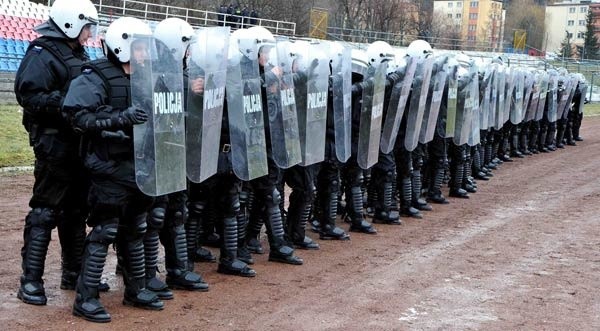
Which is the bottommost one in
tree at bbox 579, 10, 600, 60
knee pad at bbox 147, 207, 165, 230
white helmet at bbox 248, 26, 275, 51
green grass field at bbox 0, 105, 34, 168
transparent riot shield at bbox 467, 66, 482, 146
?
green grass field at bbox 0, 105, 34, 168

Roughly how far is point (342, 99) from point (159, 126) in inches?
120

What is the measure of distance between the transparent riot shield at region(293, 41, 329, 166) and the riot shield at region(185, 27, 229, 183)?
57.4 inches

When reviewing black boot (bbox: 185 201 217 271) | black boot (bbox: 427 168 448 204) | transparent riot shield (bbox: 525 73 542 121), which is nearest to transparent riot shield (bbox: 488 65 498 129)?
black boot (bbox: 427 168 448 204)

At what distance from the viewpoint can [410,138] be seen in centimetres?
999

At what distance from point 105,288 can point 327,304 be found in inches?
67.3

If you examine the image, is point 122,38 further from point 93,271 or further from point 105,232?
point 93,271

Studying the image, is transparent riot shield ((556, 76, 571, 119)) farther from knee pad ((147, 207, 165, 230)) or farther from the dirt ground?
knee pad ((147, 207, 165, 230))

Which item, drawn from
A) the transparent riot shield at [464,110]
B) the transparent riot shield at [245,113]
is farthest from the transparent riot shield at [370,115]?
the transparent riot shield at [464,110]

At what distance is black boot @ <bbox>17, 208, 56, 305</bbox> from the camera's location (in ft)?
18.8

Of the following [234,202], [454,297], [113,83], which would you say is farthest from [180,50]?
[454,297]

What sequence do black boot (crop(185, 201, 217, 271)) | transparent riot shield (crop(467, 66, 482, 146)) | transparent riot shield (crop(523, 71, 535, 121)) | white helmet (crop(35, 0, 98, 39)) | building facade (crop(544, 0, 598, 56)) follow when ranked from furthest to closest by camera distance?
building facade (crop(544, 0, 598, 56)), transparent riot shield (crop(523, 71, 535, 121)), transparent riot shield (crop(467, 66, 482, 146)), black boot (crop(185, 201, 217, 271)), white helmet (crop(35, 0, 98, 39))

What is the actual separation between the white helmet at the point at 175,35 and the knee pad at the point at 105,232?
4.07 feet

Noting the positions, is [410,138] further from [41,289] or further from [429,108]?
[41,289]

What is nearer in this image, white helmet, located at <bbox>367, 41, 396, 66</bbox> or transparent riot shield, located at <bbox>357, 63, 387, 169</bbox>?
transparent riot shield, located at <bbox>357, 63, 387, 169</bbox>
